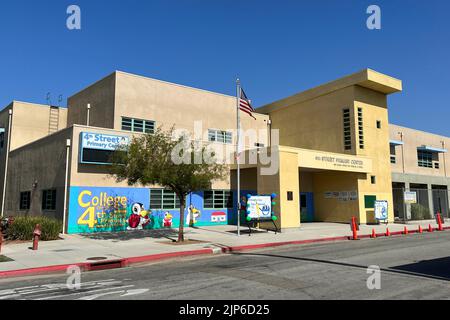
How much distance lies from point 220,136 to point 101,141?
37.6 feet

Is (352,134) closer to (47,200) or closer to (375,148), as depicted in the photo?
(375,148)

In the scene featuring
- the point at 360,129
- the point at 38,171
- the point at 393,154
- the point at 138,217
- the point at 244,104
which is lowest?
the point at 138,217

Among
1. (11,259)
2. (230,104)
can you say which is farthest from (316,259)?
(230,104)

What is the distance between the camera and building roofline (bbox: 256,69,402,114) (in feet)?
93.5

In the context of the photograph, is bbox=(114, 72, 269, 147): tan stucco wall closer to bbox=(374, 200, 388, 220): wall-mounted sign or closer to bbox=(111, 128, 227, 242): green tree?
bbox=(111, 128, 227, 242): green tree

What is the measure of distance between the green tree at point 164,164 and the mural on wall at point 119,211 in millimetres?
4760

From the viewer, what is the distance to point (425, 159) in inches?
1699

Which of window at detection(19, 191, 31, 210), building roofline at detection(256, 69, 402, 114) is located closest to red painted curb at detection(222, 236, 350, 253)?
building roofline at detection(256, 69, 402, 114)

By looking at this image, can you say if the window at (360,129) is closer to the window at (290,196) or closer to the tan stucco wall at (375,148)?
the tan stucco wall at (375,148)

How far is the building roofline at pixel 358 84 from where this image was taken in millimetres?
28500

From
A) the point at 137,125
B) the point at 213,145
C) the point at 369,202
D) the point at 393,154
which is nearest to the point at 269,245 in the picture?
the point at 213,145

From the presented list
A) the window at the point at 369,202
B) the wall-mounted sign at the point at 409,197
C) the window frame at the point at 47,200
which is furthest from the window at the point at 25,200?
the wall-mounted sign at the point at 409,197
